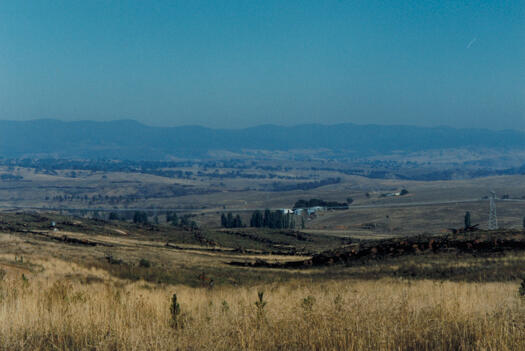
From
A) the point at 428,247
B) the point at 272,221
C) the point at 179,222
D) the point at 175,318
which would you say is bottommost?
the point at 179,222

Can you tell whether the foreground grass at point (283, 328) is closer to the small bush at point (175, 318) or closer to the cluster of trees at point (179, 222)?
the small bush at point (175, 318)

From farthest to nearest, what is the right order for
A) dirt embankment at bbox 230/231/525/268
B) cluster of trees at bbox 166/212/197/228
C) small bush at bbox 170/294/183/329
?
1. cluster of trees at bbox 166/212/197/228
2. dirt embankment at bbox 230/231/525/268
3. small bush at bbox 170/294/183/329

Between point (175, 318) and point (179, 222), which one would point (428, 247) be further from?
point (179, 222)

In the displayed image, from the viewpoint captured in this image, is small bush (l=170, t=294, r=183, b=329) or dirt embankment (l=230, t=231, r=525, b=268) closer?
small bush (l=170, t=294, r=183, b=329)

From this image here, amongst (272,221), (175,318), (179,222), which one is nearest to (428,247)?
(175,318)

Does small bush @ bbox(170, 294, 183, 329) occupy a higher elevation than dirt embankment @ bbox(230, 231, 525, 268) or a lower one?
higher

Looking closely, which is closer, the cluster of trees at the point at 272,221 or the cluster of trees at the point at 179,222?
the cluster of trees at the point at 179,222

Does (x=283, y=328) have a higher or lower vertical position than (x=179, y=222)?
higher

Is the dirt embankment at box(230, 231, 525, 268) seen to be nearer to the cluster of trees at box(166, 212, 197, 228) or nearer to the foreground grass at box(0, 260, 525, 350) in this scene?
the foreground grass at box(0, 260, 525, 350)

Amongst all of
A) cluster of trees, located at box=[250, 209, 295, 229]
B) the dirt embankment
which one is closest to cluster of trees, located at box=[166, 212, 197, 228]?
cluster of trees, located at box=[250, 209, 295, 229]

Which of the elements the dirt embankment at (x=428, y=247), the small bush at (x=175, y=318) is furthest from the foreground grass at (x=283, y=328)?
the dirt embankment at (x=428, y=247)

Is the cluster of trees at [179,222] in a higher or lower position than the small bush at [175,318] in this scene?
lower

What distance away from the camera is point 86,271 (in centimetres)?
2314

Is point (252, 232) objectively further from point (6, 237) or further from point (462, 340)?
point (462, 340)
